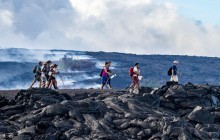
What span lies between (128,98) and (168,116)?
3.01 m

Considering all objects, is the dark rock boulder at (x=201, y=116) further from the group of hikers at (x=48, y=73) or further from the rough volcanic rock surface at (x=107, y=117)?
the group of hikers at (x=48, y=73)

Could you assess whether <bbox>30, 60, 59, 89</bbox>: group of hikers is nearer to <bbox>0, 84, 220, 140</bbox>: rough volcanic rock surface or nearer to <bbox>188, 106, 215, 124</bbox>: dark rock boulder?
<bbox>0, 84, 220, 140</bbox>: rough volcanic rock surface

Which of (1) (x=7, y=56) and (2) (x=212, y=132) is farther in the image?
(1) (x=7, y=56)

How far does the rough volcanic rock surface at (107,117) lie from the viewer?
39.4 metres

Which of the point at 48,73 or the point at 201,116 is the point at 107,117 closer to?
the point at 201,116

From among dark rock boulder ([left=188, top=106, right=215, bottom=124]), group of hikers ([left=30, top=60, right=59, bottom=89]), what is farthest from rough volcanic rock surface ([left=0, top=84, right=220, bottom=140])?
group of hikers ([left=30, top=60, right=59, bottom=89])

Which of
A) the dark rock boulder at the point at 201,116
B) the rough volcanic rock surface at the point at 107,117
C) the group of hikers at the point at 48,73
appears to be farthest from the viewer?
the group of hikers at the point at 48,73

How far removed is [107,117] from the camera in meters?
42.1

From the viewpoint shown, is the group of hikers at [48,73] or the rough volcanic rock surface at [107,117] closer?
the rough volcanic rock surface at [107,117]

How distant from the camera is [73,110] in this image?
42125 millimetres

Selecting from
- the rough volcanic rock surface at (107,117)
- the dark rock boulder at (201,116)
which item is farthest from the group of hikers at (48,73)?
the dark rock boulder at (201,116)

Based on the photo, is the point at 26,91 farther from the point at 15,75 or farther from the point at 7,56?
the point at 7,56

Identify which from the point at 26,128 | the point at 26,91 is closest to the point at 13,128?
the point at 26,128

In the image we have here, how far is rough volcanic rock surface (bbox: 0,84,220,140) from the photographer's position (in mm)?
39428
